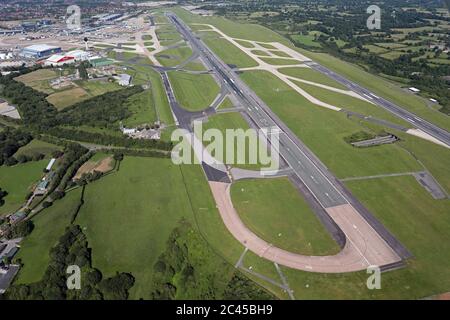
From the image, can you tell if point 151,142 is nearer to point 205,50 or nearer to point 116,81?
point 116,81

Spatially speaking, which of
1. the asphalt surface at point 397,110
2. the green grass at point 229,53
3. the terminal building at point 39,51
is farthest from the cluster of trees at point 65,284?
the terminal building at point 39,51

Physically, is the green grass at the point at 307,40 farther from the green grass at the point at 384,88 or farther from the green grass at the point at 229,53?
the green grass at the point at 229,53

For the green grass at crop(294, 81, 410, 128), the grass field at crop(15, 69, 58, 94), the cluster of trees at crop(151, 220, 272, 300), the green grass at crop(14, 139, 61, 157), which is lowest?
the cluster of trees at crop(151, 220, 272, 300)

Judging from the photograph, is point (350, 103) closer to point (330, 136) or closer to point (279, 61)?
point (330, 136)

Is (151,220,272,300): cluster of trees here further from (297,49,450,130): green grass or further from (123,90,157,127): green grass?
(297,49,450,130): green grass

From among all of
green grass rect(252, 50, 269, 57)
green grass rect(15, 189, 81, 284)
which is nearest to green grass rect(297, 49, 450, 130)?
green grass rect(252, 50, 269, 57)
